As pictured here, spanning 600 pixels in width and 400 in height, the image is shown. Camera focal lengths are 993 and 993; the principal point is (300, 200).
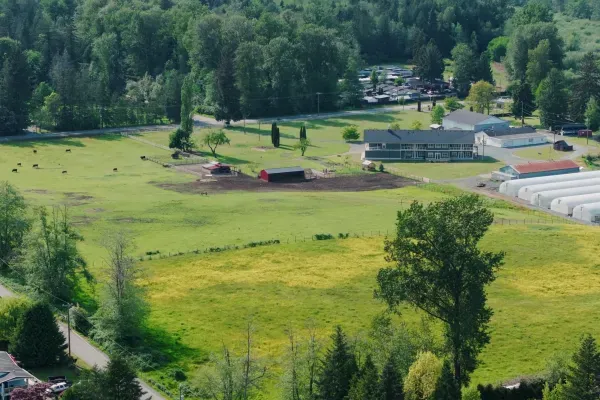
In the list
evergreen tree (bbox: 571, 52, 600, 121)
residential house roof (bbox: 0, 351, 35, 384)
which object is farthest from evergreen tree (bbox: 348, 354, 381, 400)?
evergreen tree (bbox: 571, 52, 600, 121)

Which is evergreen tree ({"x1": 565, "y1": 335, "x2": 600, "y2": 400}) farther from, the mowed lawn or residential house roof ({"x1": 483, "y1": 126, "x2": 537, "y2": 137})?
residential house roof ({"x1": 483, "y1": 126, "x2": 537, "y2": 137})

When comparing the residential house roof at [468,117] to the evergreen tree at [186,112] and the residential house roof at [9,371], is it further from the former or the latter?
the residential house roof at [9,371]

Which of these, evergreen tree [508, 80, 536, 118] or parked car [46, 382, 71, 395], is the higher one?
evergreen tree [508, 80, 536, 118]

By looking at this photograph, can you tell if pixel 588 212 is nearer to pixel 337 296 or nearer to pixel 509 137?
pixel 337 296

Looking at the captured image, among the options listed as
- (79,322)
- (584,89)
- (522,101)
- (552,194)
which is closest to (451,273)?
(79,322)

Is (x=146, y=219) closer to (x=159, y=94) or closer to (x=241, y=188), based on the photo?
(x=241, y=188)

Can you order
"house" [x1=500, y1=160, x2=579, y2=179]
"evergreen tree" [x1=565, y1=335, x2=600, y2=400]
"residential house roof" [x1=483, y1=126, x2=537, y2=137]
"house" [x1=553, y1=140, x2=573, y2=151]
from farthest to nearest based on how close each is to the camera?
1. "residential house roof" [x1=483, y1=126, x2=537, y2=137]
2. "house" [x1=553, y1=140, x2=573, y2=151]
3. "house" [x1=500, y1=160, x2=579, y2=179]
4. "evergreen tree" [x1=565, y1=335, x2=600, y2=400]
